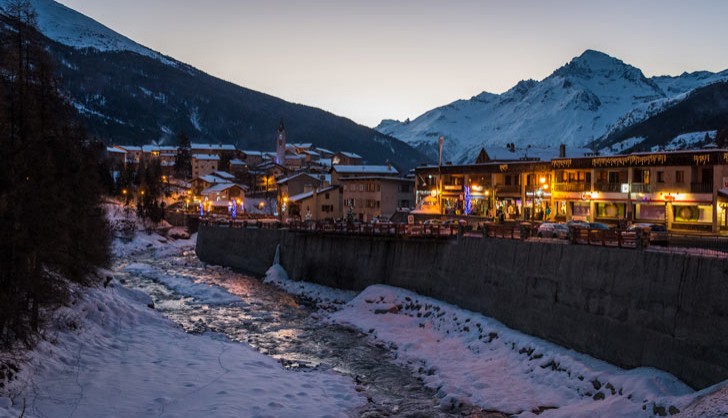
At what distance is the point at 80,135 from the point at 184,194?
408ft

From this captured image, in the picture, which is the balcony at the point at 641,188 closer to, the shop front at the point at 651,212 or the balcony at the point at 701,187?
the shop front at the point at 651,212

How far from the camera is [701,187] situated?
42000 mm

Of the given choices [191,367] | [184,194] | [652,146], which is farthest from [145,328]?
[652,146]

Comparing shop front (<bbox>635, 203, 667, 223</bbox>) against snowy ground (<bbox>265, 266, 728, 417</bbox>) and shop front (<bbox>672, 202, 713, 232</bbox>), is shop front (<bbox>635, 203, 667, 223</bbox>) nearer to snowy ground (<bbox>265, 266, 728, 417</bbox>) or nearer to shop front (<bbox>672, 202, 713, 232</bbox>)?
shop front (<bbox>672, 202, 713, 232</bbox>)

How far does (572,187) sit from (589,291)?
3172 cm

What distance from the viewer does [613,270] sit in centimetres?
2241

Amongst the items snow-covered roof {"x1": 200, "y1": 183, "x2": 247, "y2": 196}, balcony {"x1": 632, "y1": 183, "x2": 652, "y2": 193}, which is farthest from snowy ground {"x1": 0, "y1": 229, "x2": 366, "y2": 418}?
snow-covered roof {"x1": 200, "y1": 183, "x2": 247, "y2": 196}

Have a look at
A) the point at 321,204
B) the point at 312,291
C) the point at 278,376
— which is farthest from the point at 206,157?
the point at 278,376

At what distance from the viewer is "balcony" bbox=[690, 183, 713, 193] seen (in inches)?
1635

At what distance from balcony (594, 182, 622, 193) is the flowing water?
2648 centimetres

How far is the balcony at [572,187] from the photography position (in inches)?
2032

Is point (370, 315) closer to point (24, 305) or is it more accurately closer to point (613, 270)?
point (613, 270)

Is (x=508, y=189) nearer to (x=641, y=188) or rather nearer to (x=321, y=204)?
(x=641, y=188)

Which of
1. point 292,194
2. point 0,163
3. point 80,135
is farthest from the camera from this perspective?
point 292,194
